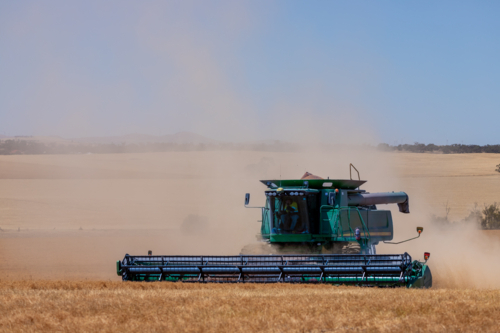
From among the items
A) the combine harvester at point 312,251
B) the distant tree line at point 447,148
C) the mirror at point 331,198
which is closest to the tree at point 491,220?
the combine harvester at point 312,251

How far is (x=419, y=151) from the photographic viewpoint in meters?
79.3

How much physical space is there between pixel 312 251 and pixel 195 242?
42.1ft

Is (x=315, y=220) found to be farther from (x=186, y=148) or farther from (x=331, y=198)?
(x=186, y=148)

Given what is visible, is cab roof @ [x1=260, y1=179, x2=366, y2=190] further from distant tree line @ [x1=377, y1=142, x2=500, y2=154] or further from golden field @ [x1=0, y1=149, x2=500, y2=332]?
distant tree line @ [x1=377, y1=142, x2=500, y2=154]

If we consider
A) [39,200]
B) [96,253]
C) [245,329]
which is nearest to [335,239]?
[245,329]

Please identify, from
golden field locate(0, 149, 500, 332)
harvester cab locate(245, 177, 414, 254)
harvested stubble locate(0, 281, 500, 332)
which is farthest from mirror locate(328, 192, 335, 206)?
harvested stubble locate(0, 281, 500, 332)

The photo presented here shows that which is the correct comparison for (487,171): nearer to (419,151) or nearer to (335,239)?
(419,151)

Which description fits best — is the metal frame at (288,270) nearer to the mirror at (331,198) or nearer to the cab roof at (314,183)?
the mirror at (331,198)

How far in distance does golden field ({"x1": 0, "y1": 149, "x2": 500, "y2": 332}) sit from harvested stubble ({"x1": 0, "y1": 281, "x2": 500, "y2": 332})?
3 centimetres

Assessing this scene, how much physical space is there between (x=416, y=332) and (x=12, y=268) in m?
16.2

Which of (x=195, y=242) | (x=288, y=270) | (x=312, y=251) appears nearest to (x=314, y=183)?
(x=312, y=251)

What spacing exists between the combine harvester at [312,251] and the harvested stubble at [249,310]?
1.44m

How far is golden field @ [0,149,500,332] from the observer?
341 inches

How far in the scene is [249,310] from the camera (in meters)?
9.14
